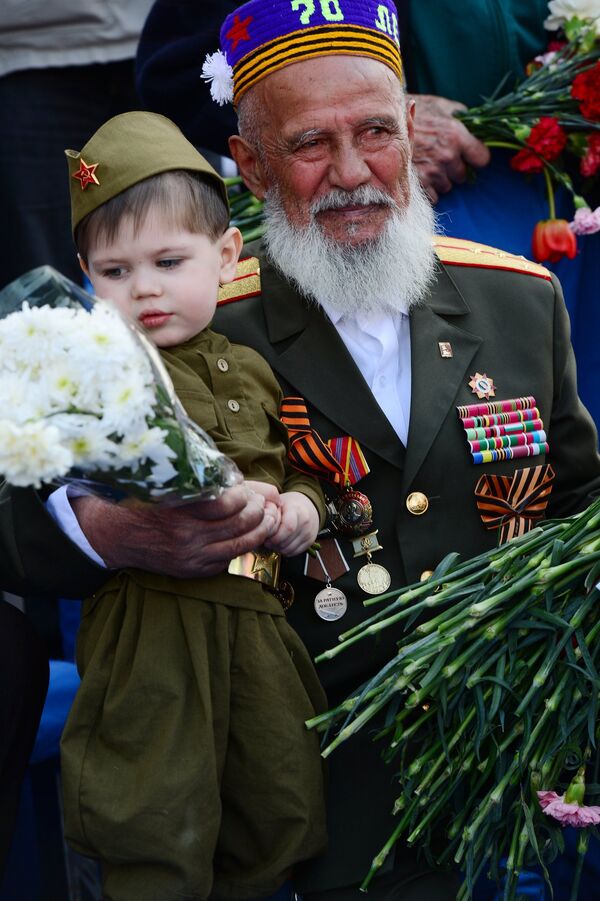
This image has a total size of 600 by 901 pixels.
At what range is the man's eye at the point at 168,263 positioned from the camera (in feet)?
8.36

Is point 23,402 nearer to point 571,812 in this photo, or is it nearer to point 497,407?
point 571,812

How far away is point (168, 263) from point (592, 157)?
1892mm

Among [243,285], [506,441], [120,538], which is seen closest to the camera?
[120,538]

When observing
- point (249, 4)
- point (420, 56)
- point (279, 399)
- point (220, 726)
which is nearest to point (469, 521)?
point (279, 399)

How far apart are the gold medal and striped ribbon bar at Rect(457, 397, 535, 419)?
39cm

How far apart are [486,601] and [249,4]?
5.27ft

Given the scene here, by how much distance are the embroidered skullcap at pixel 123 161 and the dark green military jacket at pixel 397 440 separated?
0.51 meters

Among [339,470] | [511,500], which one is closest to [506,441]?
[511,500]

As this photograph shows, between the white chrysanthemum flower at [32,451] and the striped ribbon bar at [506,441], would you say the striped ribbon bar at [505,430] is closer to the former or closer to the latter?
the striped ribbon bar at [506,441]

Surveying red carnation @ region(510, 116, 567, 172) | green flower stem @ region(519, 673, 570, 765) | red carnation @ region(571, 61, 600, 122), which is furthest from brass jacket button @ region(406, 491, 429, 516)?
red carnation @ region(571, 61, 600, 122)

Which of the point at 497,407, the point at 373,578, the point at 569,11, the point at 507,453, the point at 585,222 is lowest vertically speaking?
the point at 373,578

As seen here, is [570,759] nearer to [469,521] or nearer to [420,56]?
[469,521]

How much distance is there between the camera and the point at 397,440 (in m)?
2.94

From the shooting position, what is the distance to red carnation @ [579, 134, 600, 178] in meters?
3.99
